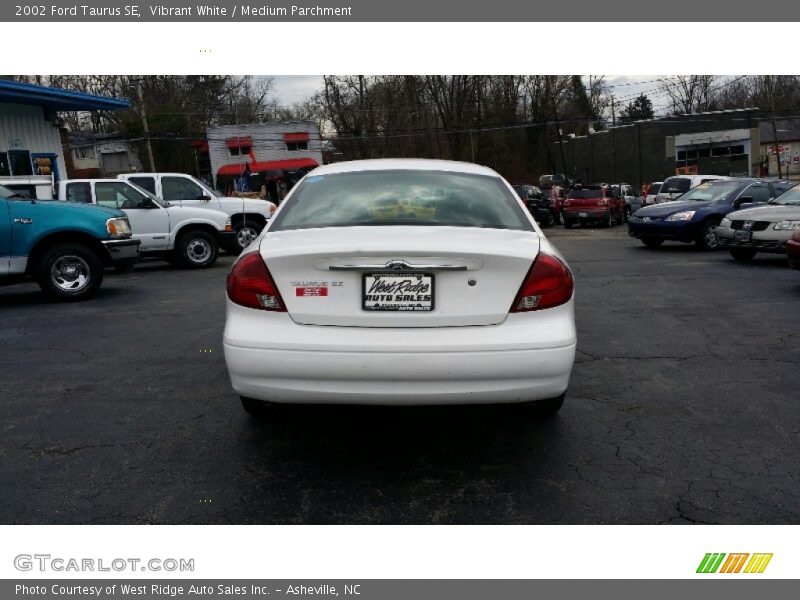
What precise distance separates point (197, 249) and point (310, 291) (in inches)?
437

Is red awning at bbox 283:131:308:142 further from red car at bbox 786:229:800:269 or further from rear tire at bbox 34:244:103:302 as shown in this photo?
red car at bbox 786:229:800:269

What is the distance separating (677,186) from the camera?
23750mm

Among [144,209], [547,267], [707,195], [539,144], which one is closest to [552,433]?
[547,267]

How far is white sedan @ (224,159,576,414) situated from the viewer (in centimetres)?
334

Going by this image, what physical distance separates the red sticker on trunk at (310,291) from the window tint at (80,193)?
11.4 metres

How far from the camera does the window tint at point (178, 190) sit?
49.4 ft

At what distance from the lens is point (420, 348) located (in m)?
3.33

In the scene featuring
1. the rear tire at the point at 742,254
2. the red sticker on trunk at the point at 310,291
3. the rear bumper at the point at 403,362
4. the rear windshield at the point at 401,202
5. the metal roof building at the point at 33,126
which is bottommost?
the rear tire at the point at 742,254

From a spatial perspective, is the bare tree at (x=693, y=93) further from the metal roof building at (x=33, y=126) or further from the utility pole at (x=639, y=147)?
the metal roof building at (x=33, y=126)

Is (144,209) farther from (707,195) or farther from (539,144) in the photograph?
(539,144)

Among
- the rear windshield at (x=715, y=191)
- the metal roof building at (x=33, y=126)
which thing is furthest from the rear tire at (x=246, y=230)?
the rear windshield at (x=715, y=191)

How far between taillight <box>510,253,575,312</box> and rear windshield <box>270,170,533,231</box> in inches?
16.6

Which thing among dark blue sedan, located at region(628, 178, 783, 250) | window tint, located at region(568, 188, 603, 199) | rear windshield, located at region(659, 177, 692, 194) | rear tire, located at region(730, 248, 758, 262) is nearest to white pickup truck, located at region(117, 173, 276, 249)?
dark blue sedan, located at region(628, 178, 783, 250)

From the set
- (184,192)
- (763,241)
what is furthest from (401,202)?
(184,192)
